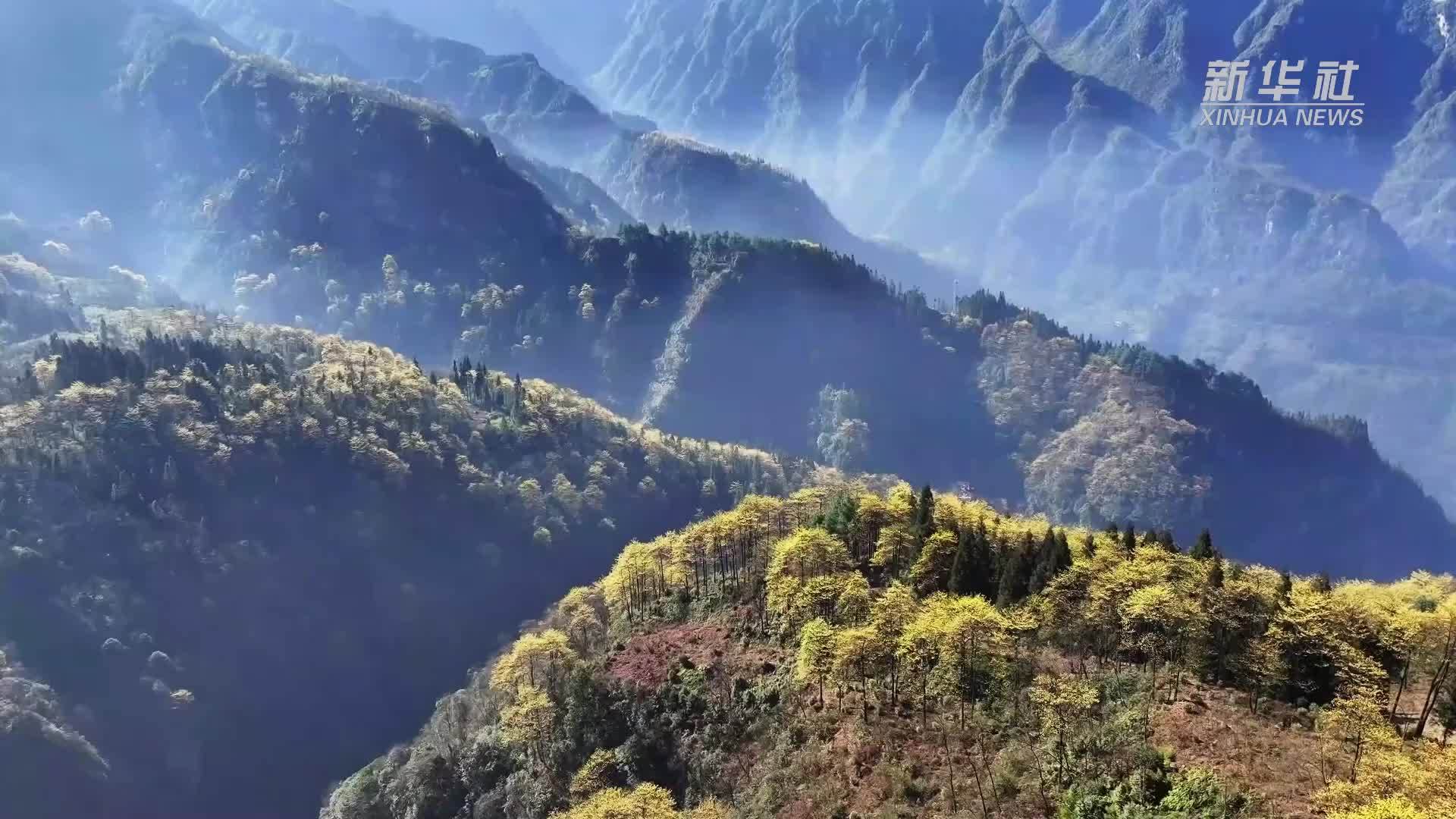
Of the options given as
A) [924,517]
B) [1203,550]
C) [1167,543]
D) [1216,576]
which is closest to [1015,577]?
[1216,576]

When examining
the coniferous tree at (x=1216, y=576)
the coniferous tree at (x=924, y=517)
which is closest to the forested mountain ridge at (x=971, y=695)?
the coniferous tree at (x=924, y=517)

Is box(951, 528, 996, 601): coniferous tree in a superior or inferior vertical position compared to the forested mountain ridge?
superior

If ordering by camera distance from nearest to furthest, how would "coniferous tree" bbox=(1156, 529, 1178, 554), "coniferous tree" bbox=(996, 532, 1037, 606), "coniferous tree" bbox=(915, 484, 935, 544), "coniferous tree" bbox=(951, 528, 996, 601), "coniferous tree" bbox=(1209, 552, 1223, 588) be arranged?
"coniferous tree" bbox=(1209, 552, 1223, 588), "coniferous tree" bbox=(996, 532, 1037, 606), "coniferous tree" bbox=(951, 528, 996, 601), "coniferous tree" bbox=(1156, 529, 1178, 554), "coniferous tree" bbox=(915, 484, 935, 544)

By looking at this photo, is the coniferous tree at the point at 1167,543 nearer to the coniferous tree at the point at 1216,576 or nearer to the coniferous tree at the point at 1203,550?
the coniferous tree at the point at 1203,550

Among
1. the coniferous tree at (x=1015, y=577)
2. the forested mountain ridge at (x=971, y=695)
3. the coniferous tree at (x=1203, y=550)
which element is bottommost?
the forested mountain ridge at (x=971, y=695)

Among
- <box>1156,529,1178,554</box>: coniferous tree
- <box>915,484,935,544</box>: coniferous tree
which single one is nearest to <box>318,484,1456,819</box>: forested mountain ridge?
<box>915,484,935,544</box>: coniferous tree

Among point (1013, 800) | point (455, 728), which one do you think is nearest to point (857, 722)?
point (1013, 800)

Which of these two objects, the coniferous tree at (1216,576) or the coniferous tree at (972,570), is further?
the coniferous tree at (972,570)

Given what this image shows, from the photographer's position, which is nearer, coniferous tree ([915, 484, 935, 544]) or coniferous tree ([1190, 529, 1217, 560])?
coniferous tree ([1190, 529, 1217, 560])

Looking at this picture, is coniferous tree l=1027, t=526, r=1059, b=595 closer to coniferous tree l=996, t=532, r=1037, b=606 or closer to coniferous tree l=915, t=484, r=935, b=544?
coniferous tree l=996, t=532, r=1037, b=606
